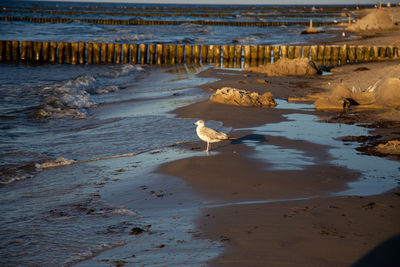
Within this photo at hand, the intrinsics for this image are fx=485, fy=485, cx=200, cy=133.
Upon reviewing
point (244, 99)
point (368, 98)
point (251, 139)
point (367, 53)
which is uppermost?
point (367, 53)

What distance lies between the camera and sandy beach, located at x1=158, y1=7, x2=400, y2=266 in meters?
4.31

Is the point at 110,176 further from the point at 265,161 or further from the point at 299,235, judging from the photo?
the point at 299,235

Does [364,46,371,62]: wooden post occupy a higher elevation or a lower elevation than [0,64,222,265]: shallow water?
higher

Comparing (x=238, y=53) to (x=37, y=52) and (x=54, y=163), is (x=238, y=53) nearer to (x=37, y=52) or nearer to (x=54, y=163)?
(x=37, y=52)

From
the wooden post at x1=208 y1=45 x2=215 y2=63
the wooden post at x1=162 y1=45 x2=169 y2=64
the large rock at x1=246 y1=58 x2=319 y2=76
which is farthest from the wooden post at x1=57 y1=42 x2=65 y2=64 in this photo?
the large rock at x1=246 y1=58 x2=319 y2=76

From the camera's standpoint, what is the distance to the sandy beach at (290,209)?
4.31 metres

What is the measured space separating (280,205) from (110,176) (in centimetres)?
297

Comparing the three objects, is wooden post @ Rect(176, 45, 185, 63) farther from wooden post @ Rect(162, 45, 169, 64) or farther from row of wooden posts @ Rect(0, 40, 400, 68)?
wooden post @ Rect(162, 45, 169, 64)

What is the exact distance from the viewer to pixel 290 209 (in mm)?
5402

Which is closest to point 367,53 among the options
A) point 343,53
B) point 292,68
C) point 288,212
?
point 343,53

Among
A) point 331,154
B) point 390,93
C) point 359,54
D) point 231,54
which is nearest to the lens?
point 331,154

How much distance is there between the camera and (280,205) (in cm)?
556

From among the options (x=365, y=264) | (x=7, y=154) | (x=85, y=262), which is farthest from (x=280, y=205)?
(x=7, y=154)

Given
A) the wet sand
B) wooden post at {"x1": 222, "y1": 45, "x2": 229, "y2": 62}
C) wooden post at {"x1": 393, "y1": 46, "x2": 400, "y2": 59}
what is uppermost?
wooden post at {"x1": 393, "y1": 46, "x2": 400, "y2": 59}
